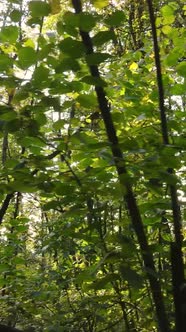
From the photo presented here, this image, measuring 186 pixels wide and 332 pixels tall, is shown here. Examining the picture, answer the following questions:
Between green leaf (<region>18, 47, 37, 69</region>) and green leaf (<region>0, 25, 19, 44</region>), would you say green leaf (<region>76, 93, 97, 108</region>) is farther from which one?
green leaf (<region>0, 25, 19, 44</region>)

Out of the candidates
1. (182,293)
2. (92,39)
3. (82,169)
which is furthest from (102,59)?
(182,293)

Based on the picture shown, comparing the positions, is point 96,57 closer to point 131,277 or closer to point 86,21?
point 86,21

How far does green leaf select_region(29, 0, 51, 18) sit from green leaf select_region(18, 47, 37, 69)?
117 mm

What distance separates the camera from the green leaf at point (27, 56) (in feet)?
4.25

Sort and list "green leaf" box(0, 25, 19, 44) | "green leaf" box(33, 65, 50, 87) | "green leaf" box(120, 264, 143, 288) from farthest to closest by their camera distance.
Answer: "green leaf" box(0, 25, 19, 44)
"green leaf" box(33, 65, 50, 87)
"green leaf" box(120, 264, 143, 288)

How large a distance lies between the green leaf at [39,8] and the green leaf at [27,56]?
0.38 feet

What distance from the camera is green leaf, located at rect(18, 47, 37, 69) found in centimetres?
129

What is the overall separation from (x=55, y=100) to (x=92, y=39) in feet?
0.78

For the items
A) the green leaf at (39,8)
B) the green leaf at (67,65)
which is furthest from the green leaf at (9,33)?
the green leaf at (67,65)

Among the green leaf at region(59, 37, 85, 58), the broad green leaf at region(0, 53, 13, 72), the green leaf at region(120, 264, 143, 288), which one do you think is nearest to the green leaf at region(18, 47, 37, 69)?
the broad green leaf at region(0, 53, 13, 72)

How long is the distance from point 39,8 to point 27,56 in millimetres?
160

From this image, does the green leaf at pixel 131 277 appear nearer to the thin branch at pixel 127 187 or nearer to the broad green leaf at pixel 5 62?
the thin branch at pixel 127 187

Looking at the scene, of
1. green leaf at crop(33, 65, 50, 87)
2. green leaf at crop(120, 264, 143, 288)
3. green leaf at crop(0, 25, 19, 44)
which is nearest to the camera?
green leaf at crop(120, 264, 143, 288)

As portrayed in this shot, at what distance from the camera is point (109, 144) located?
4.01ft
